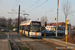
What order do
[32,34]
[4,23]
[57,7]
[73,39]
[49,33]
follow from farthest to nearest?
[4,23], [49,33], [57,7], [32,34], [73,39]

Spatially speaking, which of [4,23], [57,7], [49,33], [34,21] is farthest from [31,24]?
[4,23]

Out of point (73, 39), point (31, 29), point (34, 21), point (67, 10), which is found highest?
point (67, 10)

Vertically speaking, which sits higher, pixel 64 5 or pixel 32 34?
pixel 64 5

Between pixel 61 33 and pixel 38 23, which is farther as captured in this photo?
pixel 61 33

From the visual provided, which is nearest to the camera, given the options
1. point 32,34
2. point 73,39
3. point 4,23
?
point 73,39

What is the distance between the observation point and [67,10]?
28.8m

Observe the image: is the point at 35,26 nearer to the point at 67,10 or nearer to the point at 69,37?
the point at 69,37

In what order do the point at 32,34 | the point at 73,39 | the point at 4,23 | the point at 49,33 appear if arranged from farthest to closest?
the point at 4,23, the point at 49,33, the point at 32,34, the point at 73,39

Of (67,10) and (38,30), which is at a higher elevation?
(67,10)

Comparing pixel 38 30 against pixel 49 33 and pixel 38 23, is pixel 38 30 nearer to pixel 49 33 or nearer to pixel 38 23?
pixel 38 23

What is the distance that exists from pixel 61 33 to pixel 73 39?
2068 centimetres

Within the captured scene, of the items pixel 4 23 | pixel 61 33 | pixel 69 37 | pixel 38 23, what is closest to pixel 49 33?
pixel 61 33

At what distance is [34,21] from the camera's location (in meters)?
25.0

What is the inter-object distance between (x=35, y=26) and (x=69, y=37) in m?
7.16
